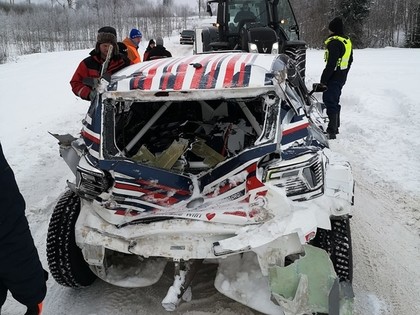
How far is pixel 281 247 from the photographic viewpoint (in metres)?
2.56

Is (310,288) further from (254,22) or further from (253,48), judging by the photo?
(254,22)

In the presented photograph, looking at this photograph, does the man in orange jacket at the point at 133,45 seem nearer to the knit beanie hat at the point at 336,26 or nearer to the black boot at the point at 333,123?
the knit beanie hat at the point at 336,26

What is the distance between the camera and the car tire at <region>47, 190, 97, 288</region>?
2.98 metres

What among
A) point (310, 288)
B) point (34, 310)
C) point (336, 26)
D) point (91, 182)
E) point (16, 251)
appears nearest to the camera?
point (16, 251)

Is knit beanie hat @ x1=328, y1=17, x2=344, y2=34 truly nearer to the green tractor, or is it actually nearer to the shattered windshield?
the green tractor

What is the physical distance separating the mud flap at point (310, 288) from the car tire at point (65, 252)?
56.6 inches

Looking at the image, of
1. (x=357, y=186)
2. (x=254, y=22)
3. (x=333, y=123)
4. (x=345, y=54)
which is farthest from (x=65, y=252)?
(x=254, y=22)

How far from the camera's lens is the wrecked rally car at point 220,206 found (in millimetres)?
2547

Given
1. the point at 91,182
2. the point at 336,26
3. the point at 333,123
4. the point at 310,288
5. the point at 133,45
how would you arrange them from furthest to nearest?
the point at 133,45 → the point at 333,123 → the point at 336,26 → the point at 91,182 → the point at 310,288

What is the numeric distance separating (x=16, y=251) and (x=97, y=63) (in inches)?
129

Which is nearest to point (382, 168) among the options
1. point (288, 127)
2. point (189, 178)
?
point (288, 127)

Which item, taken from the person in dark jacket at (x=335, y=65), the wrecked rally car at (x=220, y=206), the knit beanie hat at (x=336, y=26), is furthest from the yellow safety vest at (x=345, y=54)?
the wrecked rally car at (x=220, y=206)

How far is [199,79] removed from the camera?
2998 millimetres

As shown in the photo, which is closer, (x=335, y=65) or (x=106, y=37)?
(x=106, y=37)
